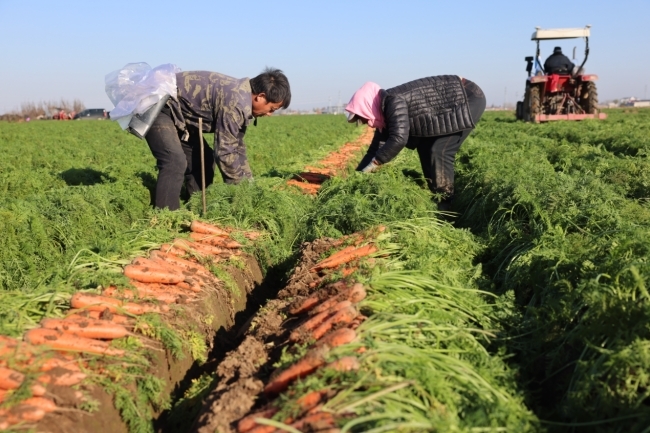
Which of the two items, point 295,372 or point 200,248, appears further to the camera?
point 200,248

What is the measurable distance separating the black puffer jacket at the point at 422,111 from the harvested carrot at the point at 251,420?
4.62 m

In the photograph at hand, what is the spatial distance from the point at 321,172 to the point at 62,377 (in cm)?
686

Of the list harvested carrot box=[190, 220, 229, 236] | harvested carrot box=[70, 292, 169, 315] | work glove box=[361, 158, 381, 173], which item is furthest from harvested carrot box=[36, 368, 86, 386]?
work glove box=[361, 158, 381, 173]

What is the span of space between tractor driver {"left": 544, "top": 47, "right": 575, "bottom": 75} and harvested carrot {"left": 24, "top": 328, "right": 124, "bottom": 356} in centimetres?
2055

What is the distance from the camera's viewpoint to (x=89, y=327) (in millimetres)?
3109

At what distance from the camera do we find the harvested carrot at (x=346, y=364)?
2.40 meters

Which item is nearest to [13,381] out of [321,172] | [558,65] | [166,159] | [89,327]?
[89,327]

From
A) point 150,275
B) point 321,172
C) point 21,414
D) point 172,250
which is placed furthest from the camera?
point 321,172

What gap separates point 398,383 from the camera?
7.76 ft

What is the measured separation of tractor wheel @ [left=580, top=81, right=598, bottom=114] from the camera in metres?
19.7

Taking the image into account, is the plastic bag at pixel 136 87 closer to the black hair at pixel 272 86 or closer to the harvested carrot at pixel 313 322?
the black hair at pixel 272 86

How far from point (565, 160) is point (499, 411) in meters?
7.21

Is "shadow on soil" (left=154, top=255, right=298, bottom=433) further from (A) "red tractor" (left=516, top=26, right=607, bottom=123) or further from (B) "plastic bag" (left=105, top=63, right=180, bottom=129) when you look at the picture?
(A) "red tractor" (left=516, top=26, right=607, bottom=123)

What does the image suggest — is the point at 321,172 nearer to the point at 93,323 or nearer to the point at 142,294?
the point at 142,294
